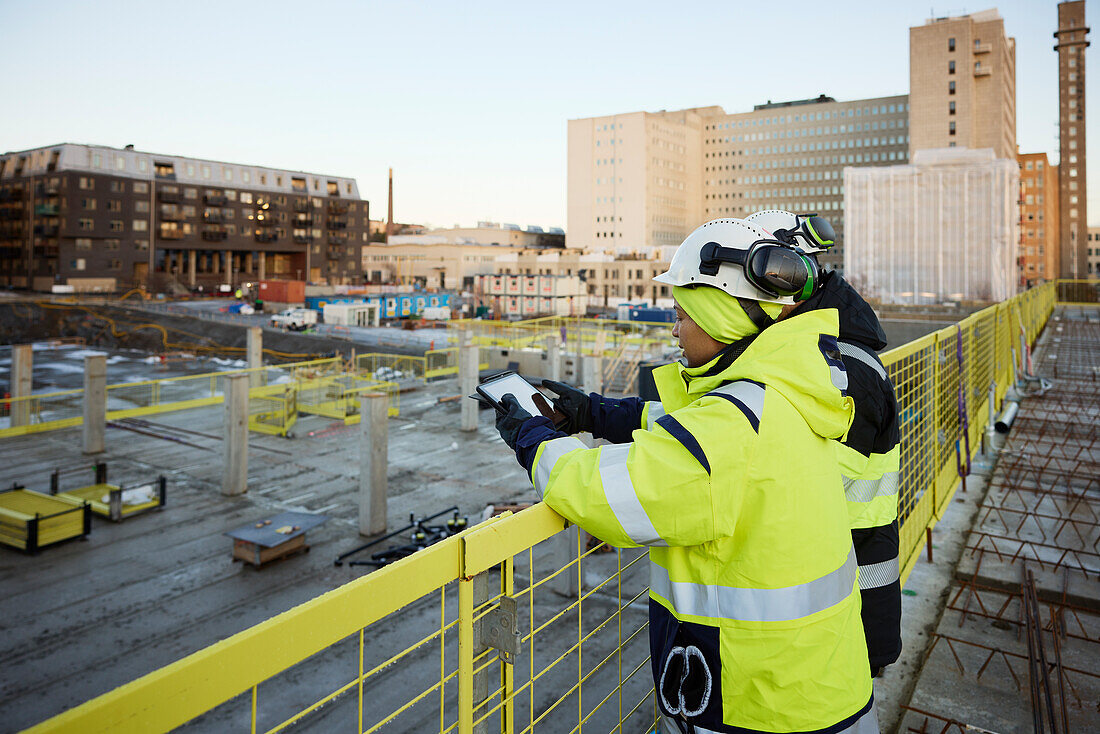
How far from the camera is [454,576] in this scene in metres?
1.78

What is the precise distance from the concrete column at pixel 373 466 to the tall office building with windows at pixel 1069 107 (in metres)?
93.9

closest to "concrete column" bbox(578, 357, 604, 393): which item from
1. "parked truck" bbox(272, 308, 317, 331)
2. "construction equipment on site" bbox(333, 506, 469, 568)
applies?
"construction equipment on site" bbox(333, 506, 469, 568)

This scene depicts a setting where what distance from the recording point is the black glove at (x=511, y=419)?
2.06 meters

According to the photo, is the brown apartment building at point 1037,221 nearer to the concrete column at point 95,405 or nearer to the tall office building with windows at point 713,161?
the tall office building with windows at point 713,161

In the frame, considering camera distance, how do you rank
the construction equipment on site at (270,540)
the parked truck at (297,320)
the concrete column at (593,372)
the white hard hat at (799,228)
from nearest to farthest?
1. the white hard hat at (799,228)
2. the construction equipment on site at (270,540)
3. the concrete column at (593,372)
4. the parked truck at (297,320)

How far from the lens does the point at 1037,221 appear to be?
3671 inches

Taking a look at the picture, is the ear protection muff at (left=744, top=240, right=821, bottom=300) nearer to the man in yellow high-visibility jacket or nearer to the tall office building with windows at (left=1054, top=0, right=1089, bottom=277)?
the man in yellow high-visibility jacket

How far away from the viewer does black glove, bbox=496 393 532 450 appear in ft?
6.77

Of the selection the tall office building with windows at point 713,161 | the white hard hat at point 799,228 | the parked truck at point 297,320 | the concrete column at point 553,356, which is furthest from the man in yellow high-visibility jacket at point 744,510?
the tall office building with windows at point 713,161

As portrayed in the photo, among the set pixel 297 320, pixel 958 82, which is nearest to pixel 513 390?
pixel 297 320

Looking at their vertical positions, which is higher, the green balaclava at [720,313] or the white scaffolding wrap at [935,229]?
the white scaffolding wrap at [935,229]

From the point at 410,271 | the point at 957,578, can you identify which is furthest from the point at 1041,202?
the point at 957,578

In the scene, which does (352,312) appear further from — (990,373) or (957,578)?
(957,578)

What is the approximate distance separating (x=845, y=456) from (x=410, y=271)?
9787 centimetres
